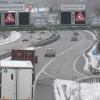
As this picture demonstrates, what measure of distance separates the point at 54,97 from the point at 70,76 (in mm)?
16460

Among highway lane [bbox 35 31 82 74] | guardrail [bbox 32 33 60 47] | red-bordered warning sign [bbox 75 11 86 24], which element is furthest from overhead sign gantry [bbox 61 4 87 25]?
guardrail [bbox 32 33 60 47]

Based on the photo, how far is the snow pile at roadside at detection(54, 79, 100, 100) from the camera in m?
32.2

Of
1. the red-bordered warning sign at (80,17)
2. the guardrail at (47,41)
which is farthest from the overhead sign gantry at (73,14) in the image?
the guardrail at (47,41)

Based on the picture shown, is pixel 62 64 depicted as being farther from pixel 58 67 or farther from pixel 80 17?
pixel 80 17

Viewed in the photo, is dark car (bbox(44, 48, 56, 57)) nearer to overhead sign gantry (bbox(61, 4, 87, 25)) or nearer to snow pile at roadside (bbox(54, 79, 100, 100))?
overhead sign gantry (bbox(61, 4, 87, 25))

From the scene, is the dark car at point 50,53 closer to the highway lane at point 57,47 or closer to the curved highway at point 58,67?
the curved highway at point 58,67

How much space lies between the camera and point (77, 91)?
34531mm

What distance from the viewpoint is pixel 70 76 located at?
5072cm

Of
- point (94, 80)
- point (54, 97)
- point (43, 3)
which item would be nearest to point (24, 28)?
point (94, 80)

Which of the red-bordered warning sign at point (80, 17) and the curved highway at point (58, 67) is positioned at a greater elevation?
the red-bordered warning sign at point (80, 17)

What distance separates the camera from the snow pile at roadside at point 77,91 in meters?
32.2

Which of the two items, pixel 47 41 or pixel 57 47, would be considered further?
pixel 47 41

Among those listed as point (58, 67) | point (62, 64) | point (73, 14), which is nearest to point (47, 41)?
point (62, 64)

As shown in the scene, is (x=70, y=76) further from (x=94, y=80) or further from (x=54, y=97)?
(x=54, y=97)
